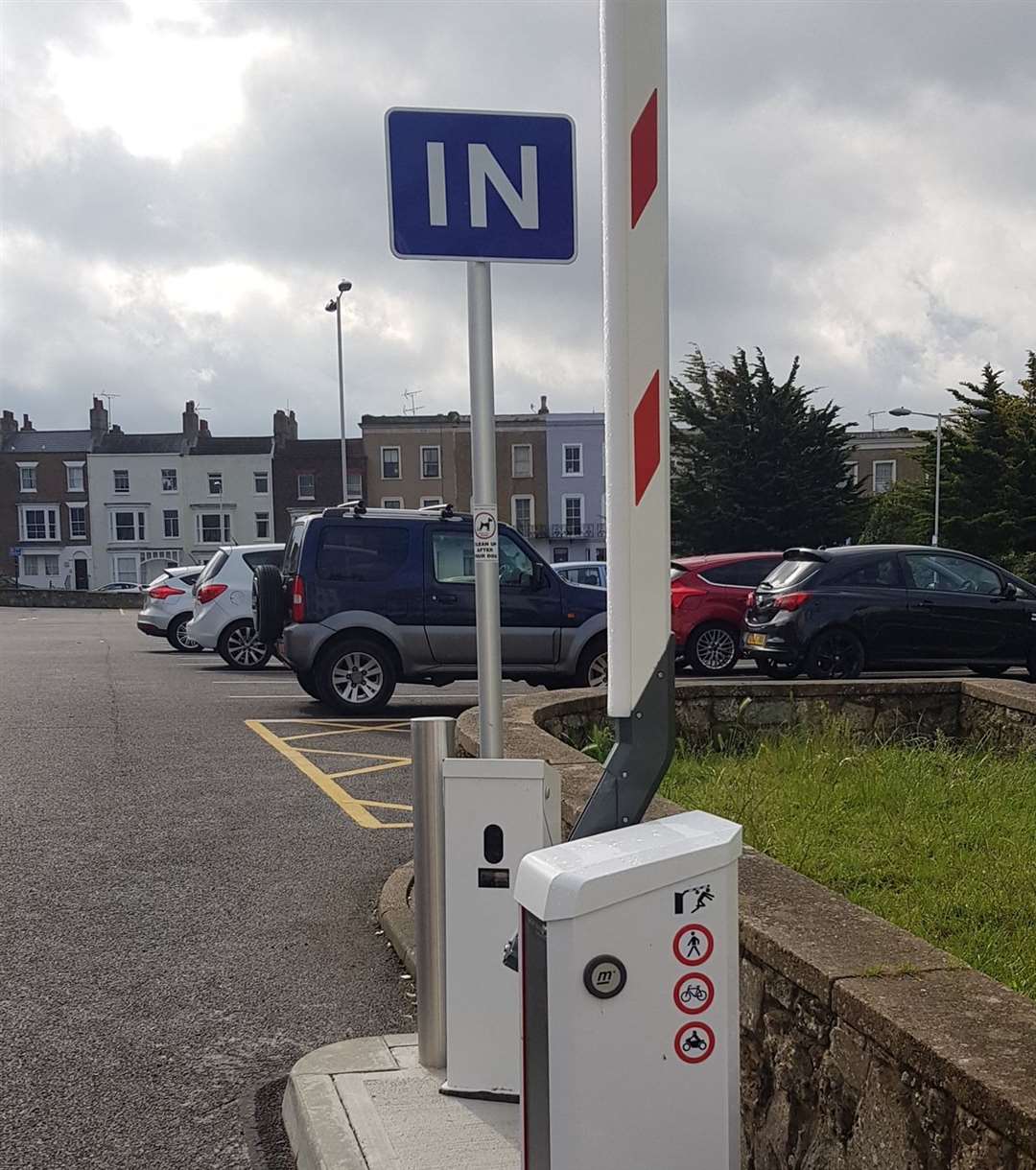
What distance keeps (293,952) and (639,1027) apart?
364 cm

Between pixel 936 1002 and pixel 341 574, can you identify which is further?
pixel 341 574

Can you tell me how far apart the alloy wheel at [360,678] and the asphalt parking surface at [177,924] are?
2.48 ft

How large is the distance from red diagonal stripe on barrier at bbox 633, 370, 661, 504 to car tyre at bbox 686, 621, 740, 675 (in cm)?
1544

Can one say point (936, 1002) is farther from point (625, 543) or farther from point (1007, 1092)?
point (625, 543)

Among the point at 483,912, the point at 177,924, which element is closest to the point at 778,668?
the point at 177,924

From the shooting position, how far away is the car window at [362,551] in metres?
13.4

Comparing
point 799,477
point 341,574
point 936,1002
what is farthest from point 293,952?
point 799,477

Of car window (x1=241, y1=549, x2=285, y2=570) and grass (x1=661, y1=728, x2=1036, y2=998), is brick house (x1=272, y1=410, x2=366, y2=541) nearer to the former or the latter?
car window (x1=241, y1=549, x2=285, y2=570)

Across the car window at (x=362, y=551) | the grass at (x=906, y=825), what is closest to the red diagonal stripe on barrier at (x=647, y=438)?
the grass at (x=906, y=825)

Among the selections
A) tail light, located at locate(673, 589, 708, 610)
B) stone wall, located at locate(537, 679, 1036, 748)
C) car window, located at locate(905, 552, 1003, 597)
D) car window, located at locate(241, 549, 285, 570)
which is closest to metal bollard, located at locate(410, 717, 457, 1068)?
stone wall, located at locate(537, 679, 1036, 748)

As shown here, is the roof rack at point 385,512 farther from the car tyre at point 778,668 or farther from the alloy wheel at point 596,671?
the car tyre at point 778,668

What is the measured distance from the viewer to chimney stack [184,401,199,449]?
8362cm

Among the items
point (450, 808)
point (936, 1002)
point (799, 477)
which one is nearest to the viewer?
point (936, 1002)

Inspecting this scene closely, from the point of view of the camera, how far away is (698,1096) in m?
2.42
